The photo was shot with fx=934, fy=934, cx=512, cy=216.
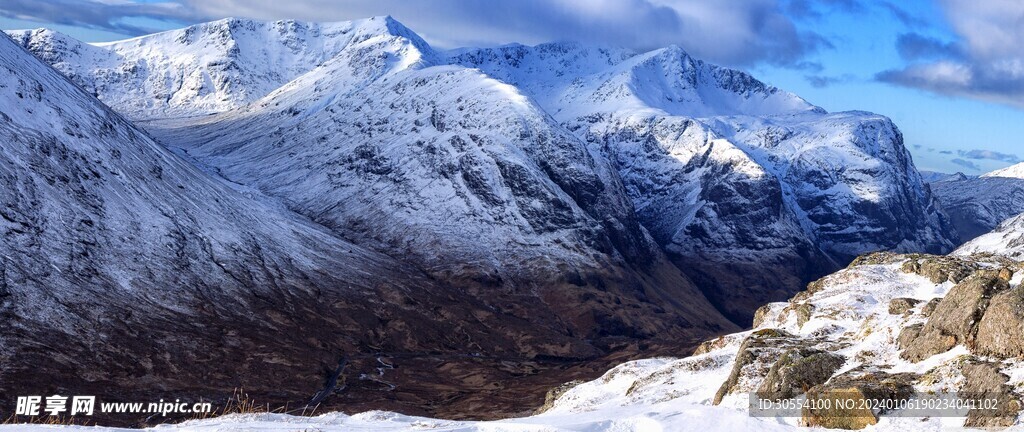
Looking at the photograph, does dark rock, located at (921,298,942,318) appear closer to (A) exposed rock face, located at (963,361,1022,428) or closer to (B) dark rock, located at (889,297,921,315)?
(B) dark rock, located at (889,297,921,315)

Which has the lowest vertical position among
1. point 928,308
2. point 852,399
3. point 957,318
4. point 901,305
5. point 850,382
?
point 852,399

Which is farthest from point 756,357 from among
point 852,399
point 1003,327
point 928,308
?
point 852,399

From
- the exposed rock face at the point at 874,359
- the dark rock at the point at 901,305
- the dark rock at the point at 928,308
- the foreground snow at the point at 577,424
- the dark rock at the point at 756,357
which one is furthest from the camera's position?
the dark rock at the point at 901,305

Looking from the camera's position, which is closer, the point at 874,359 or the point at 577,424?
the point at 577,424

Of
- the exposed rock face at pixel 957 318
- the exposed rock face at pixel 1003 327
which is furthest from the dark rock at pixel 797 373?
the exposed rock face at pixel 1003 327

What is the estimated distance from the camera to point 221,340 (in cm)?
19475

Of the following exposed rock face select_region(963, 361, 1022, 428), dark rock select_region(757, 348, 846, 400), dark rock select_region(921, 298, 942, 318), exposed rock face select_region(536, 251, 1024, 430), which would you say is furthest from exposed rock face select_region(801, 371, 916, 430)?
dark rock select_region(921, 298, 942, 318)

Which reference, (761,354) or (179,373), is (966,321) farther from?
(179,373)

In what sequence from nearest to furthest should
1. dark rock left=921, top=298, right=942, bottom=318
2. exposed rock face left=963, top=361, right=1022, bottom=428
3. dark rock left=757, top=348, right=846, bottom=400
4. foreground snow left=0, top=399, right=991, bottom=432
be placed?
foreground snow left=0, top=399, right=991, bottom=432
exposed rock face left=963, top=361, right=1022, bottom=428
dark rock left=757, top=348, right=846, bottom=400
dark rock left=921, top=298, right=942, bottom=318

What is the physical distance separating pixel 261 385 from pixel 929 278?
5328 inches

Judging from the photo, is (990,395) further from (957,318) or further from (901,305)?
(901,305)

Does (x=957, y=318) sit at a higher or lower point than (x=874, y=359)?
higher

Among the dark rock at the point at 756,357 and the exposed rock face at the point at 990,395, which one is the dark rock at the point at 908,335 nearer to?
the dark rock at the point at 756,357

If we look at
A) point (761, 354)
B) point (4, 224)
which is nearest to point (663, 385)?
point (761, 354)
